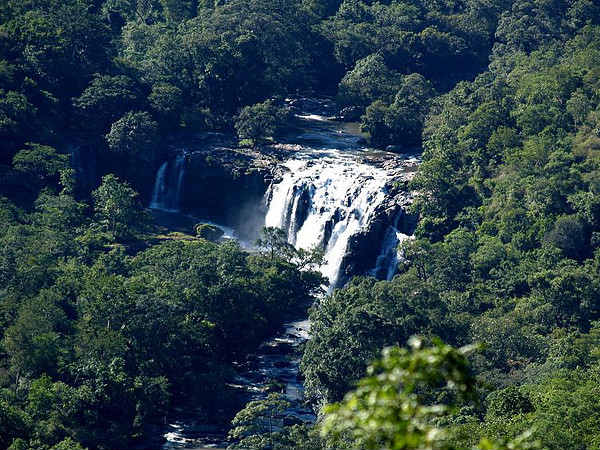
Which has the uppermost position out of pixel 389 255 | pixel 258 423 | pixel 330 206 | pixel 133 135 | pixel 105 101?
pixel 105 101

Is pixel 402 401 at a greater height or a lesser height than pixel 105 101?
greater

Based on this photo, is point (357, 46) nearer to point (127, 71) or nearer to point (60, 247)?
point (127, 71)

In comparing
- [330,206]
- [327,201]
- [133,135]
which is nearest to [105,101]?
[133,135]

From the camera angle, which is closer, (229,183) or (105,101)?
(229,183)

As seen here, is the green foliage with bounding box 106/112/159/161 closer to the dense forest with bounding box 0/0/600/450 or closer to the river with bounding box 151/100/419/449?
the dense forest with bounding box 0/0/600/450

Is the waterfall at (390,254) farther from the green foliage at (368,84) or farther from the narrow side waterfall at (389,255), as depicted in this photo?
the green foliage at (368,84)

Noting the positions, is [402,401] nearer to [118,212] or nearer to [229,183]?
[118,212]

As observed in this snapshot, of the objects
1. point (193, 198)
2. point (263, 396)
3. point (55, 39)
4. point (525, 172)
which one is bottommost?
point (263, 396)

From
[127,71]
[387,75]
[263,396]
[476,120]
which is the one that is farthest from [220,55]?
[263,396]
